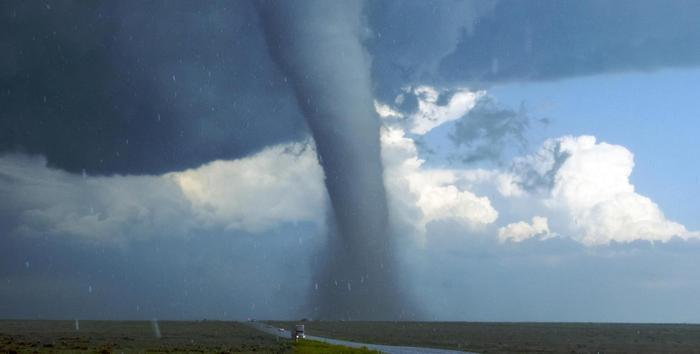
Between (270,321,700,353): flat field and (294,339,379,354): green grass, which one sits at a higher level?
(294,339,379,354): green grass

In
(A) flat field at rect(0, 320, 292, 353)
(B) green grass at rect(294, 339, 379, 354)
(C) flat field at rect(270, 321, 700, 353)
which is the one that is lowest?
(C) flat field at rect(270, 321, 700, 353)

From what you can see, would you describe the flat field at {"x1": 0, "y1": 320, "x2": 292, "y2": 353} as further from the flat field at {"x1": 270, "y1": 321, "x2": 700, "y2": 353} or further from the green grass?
the flat field at {"x1": 270, "y1": 321, "x2": 700, "y2": 353}

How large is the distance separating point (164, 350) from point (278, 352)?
36.8 ft

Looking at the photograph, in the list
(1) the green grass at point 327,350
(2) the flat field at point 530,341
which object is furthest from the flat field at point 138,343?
(2) the flat field at point 530,341

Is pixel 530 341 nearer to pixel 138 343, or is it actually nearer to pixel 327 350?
pixel 327 350

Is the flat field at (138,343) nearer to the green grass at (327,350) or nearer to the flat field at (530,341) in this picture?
the green grass at (327,350)

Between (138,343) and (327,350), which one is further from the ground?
(327,350)

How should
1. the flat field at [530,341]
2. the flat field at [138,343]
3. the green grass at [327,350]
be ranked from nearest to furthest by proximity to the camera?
the green grass at [327,350], the flat field at [138,343], the flat field at [530,341]

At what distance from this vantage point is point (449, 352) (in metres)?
75.1

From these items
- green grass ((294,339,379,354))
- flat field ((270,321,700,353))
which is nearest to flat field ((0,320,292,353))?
green grass ((294,339,379,354))

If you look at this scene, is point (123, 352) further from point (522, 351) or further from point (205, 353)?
point (522, 351)

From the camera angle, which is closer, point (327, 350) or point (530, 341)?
point (327, 350)

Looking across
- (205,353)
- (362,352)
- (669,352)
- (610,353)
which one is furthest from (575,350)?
(205,353)

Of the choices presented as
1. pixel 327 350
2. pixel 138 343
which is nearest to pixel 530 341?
pixel 327 350
